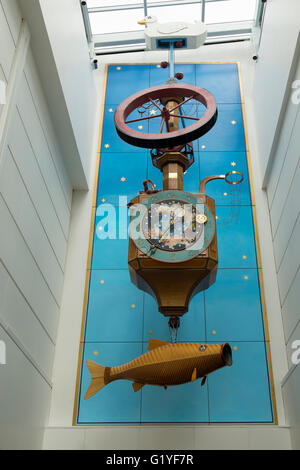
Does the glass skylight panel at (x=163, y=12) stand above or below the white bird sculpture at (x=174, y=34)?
above

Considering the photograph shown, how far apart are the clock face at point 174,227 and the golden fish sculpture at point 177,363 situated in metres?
0.60

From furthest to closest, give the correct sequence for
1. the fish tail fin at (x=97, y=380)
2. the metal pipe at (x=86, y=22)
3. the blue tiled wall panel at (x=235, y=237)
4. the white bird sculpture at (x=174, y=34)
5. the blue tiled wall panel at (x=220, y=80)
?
the blue tiled wall panel at (x=220, y=80)
the metal pipe at (x=86, y=22)
the white bird sculpture at (x=174, y=34)
the blue tiled wall panel at (x=235, y=237)
the fish tail fin at (x=97, y=380)

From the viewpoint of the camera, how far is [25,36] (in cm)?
328

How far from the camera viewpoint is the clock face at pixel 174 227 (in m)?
3.30

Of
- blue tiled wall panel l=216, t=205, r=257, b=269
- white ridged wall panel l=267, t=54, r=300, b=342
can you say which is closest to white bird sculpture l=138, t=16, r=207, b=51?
white ridged wall panel l=267, t=54, r=300, b=342

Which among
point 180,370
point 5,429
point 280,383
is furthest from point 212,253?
point 5,429

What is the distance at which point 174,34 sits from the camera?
16.2 ft

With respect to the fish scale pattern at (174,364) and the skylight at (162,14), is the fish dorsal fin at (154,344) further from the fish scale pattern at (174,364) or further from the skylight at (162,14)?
the skylight at (162,14)

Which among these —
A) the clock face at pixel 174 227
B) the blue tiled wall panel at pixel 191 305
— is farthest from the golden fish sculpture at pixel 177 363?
the blue tiled wall panel at pixel 191 305

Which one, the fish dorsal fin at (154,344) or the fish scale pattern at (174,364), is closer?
the fish scale pattern at (174,364)

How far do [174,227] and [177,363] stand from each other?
96cm

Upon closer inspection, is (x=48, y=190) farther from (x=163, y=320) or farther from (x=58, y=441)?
(x=58, y=441)

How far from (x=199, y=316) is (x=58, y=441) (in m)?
1.47
